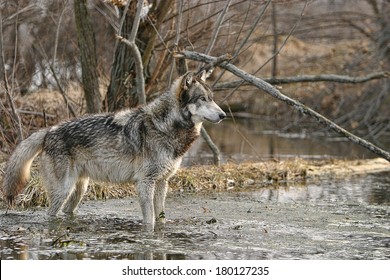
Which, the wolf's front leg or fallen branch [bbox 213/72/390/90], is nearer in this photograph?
the wolf's front leg

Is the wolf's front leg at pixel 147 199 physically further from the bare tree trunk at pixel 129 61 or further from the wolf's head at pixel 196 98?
the bare tree trunk at pixel 129 61

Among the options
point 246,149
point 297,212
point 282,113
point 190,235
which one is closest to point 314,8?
point 282,113

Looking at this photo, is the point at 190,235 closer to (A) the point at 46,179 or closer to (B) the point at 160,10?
(A) the point at 46,179

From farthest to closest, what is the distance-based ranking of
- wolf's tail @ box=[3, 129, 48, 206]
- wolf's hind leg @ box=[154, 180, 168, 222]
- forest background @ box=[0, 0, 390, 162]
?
forest background @ box=[0, 0, 390, 162] < wolf's hind leg @ box=[154, 180, 168, 222] < wolf's tail @ box=[3, 129, 48, 206]

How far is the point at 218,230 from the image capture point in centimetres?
962

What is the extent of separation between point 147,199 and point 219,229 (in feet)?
3.41

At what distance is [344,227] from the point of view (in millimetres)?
10078

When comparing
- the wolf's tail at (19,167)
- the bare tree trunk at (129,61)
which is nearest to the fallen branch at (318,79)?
the bare tree trunk at (129,61)

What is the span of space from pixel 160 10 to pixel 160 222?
5.26m

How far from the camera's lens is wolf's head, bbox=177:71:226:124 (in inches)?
390

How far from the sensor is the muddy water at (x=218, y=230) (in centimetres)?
830

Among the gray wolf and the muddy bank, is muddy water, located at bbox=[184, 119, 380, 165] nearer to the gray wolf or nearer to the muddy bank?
the muddy bank

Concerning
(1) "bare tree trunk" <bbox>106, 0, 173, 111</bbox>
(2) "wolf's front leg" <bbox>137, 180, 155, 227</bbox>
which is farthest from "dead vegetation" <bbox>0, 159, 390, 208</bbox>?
(1) "bare tree trunk" <bbox>106, 0, 173, 111</bbox>

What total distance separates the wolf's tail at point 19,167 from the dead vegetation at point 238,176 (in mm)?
838
